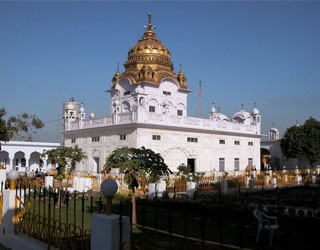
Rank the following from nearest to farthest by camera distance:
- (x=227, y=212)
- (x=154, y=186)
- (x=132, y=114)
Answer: (x=227, y=212) < (x=154, y=186) < (x=132, y=114)

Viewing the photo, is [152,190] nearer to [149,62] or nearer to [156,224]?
[156,224]

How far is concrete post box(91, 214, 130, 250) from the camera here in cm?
486

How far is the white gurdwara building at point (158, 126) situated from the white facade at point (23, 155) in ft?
25.5

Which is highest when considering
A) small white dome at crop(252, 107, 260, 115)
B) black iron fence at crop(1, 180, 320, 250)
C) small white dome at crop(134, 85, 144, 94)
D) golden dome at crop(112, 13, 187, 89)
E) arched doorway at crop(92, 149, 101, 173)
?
golden dome at crop(112, 13, 187, 89)

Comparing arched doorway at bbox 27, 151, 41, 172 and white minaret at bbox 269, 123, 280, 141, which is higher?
white minaret at bbox 269, 123, 280, 141

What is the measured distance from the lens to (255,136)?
33.6 metres

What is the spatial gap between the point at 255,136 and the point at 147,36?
1420 centimetres

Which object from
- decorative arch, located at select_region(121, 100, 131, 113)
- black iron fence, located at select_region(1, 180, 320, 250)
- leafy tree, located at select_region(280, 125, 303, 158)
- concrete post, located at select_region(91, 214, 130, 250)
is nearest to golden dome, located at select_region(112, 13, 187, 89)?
decorative arch, located at select_region(121, 100, 131, 113)

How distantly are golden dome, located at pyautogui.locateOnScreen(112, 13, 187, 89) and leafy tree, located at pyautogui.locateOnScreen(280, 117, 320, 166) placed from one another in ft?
46.0

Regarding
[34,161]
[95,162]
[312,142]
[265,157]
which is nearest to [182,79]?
[95,162]

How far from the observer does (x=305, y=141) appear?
121 feet

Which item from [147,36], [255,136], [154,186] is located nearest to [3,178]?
[154,186]

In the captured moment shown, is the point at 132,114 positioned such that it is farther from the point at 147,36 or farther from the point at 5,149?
the point at 5,149

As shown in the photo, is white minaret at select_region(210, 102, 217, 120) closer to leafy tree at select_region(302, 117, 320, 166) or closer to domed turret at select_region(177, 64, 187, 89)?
domed turret at select_region(177, 64, 187, 89)
